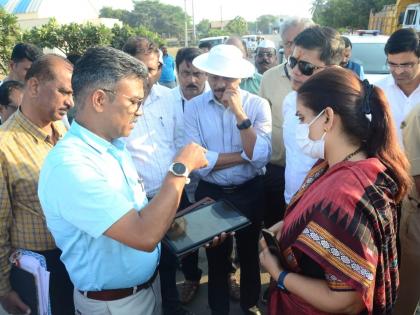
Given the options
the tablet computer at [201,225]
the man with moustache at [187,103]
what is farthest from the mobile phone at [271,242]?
the man with moustache at [187,103]

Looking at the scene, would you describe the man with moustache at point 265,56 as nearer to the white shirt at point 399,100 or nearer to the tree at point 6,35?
the white shirt at point 399,100

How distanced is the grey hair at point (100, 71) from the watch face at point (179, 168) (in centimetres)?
41

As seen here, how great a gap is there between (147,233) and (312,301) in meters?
0.65

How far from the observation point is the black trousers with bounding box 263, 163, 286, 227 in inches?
117

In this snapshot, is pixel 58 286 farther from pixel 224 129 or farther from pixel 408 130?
pixel 408 130

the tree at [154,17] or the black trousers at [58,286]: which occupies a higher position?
the black trousers at [58,286]

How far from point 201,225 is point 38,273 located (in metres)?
0.80

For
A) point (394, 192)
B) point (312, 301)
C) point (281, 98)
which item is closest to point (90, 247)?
point (312, 301)

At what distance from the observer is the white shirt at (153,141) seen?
242 cm

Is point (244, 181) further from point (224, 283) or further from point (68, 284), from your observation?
point (68, 284)

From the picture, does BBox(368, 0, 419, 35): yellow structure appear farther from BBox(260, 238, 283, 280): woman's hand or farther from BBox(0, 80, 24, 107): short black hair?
BBox(260, 238, 283, 280): woman's hand

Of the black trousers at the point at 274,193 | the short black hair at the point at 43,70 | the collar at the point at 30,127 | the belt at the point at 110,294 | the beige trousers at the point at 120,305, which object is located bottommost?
the black trousers at the point at 274,193

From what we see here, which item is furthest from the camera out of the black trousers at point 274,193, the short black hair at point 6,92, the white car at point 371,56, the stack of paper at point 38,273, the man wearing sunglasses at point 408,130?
the white car at point 371,56

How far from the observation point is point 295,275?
139 centimetres
